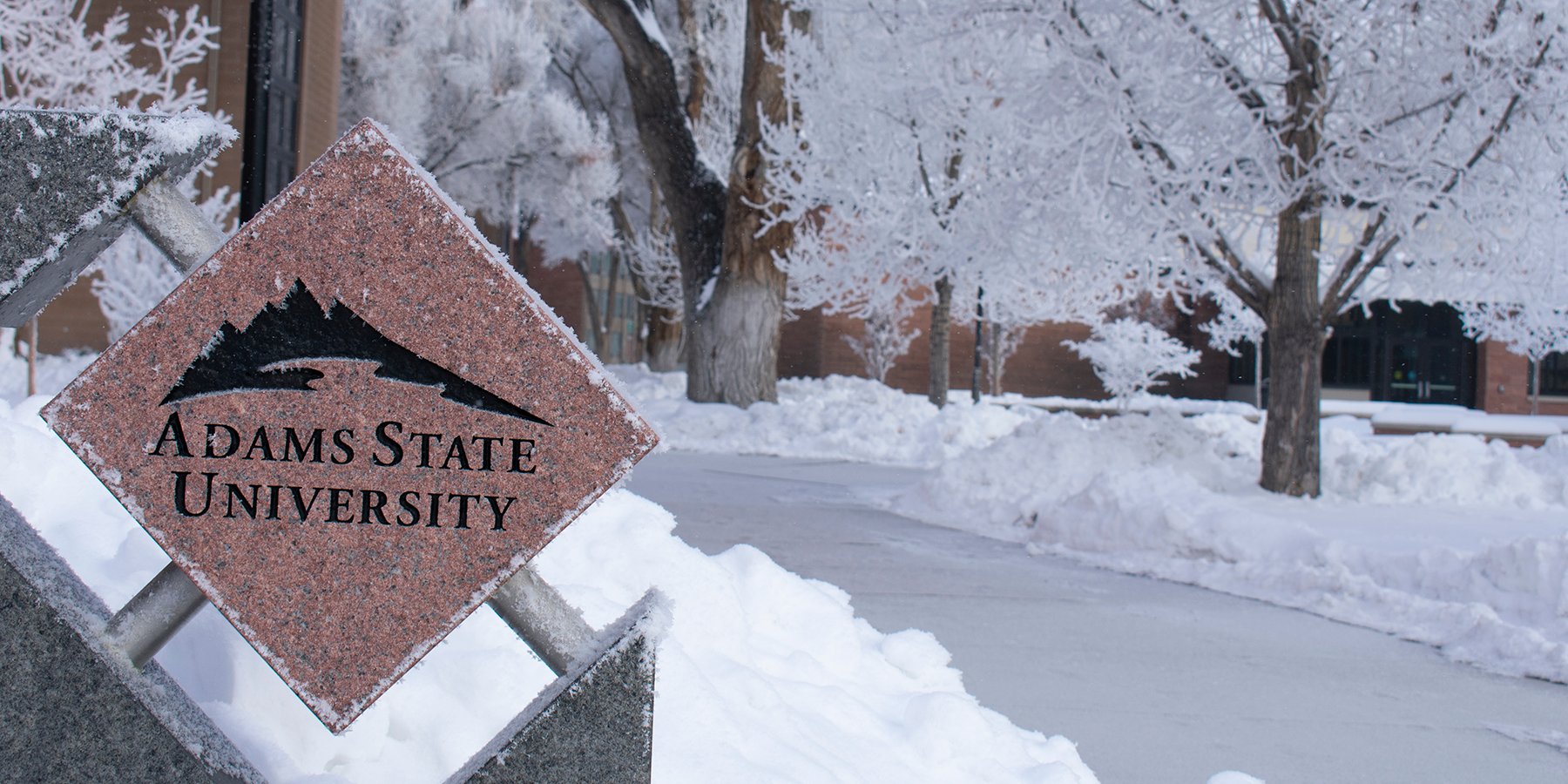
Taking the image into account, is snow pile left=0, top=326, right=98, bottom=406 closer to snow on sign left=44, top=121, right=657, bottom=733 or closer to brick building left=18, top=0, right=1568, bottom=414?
brick building left=18, top=0, right=1568, bottom=414

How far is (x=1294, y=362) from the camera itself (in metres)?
9.59

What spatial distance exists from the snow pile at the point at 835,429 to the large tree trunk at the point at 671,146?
2188 millimetres

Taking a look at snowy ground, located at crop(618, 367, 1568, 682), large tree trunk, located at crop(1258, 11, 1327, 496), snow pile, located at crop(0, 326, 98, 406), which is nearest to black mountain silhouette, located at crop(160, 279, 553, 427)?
snowy ground, located at crop(618, 367, 1568, 682)

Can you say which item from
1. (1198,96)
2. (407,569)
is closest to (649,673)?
(407,569)

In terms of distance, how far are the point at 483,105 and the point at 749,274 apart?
1414 centimetres

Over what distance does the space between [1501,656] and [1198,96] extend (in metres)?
5.25

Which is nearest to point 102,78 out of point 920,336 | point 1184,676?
point 1184,676

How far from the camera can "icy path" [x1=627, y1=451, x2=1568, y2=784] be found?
3.87m

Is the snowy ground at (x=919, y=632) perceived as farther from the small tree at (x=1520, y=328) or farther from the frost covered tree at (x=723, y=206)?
the small tree at (x=1520, y=328)

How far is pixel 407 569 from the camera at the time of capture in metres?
2.10

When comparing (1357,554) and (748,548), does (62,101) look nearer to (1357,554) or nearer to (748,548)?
(748,548)

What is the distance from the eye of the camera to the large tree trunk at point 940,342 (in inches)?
776

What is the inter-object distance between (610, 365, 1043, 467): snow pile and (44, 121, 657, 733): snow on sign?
38.0ft

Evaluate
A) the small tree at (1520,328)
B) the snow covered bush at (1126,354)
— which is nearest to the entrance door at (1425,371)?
the small tree at (1520,328)
